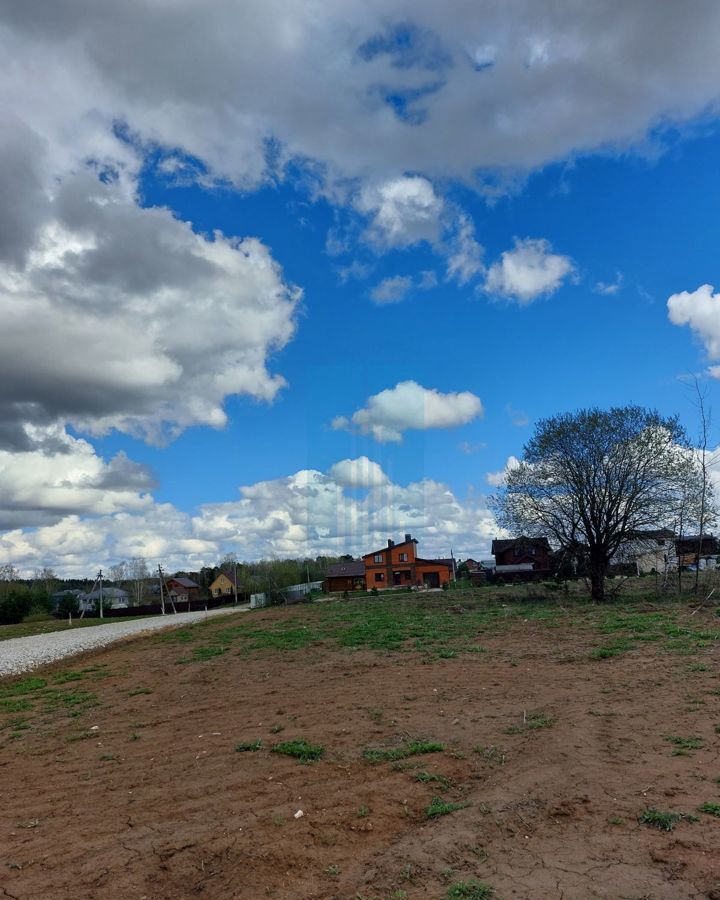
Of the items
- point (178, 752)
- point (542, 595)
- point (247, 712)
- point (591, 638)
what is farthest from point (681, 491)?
point (178, 752)

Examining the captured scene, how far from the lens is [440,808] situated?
17.5ft

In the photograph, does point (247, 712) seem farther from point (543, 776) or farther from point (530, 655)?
point (530, 655)

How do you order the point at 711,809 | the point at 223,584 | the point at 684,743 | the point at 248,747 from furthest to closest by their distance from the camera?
the point at 223,584
the point at 248,747
the point at 684,743
the point at 711,809

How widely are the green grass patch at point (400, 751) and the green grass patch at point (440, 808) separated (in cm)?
130

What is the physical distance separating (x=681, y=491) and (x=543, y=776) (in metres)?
26.1

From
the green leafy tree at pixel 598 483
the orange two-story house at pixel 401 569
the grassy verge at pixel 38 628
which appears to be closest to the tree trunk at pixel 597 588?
the green leafy tree at pixel 598 483

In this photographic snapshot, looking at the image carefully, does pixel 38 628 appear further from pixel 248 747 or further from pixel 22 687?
pixel 248 747

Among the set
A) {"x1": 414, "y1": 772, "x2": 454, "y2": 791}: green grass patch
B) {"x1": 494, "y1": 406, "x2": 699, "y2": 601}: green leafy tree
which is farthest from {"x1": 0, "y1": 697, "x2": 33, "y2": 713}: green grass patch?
{"x1": 494, "y1": 406, "x2": 699, "y2": 601}: green leafy tree

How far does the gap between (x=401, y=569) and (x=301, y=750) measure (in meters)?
71.2

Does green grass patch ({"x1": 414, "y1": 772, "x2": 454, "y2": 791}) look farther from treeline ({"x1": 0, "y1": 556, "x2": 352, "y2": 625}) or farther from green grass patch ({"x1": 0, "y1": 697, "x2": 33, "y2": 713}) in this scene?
treeline ({"x1": 0, "y1": 556, "x2": 352, "y2": 625})

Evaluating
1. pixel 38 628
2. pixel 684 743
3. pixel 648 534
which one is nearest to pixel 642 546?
pixel 648 534

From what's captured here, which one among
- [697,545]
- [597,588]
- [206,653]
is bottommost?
[206,653]

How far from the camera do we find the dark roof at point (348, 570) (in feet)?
264

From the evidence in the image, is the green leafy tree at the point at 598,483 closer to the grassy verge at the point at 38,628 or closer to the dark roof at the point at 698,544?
the dark roof at the point at 698,544
